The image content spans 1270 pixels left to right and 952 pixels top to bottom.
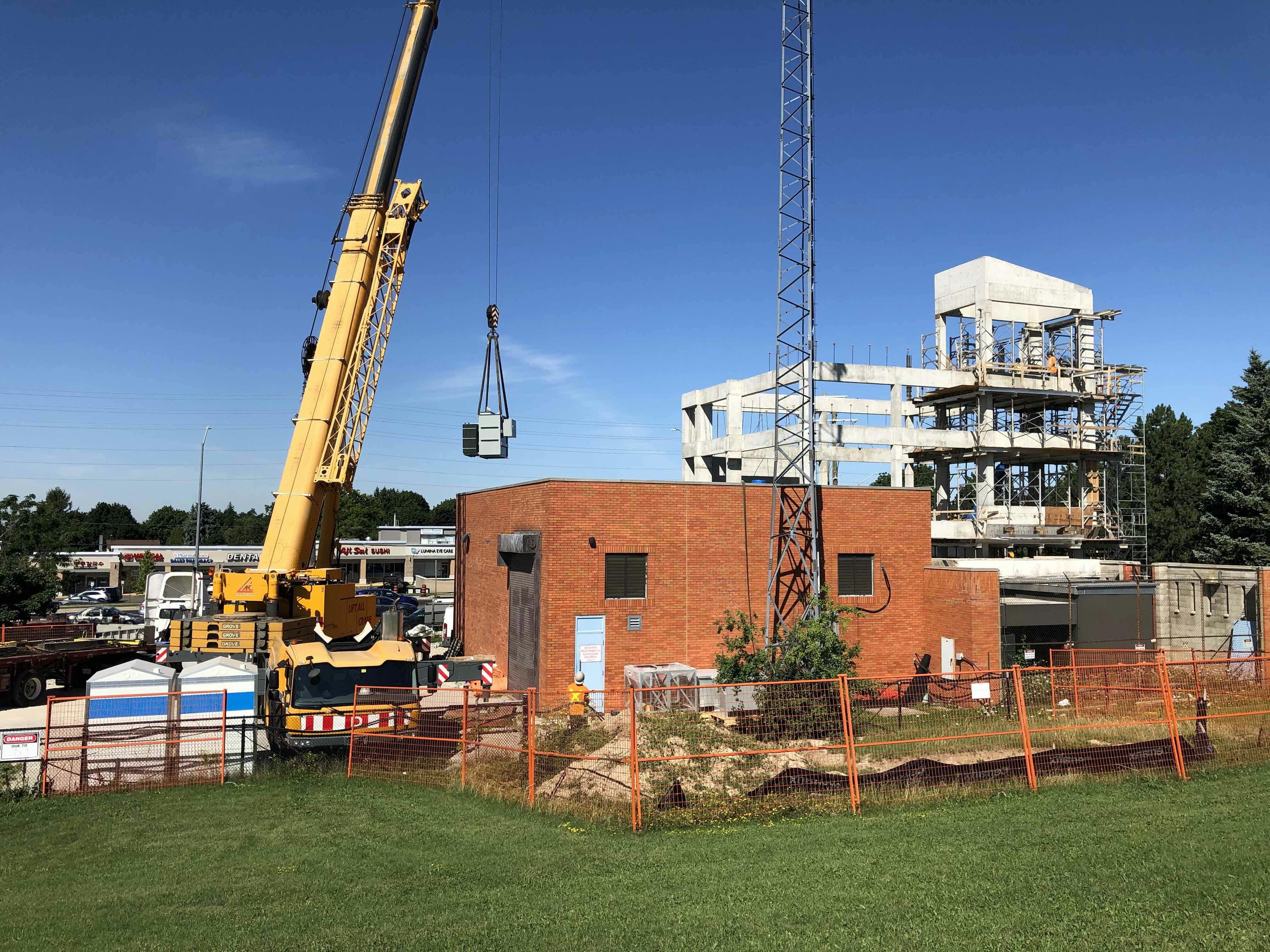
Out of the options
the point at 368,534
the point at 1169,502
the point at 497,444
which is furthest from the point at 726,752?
the point at 368,534

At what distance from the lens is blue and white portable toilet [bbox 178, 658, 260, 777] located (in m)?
14.5

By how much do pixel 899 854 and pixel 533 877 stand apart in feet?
13.4

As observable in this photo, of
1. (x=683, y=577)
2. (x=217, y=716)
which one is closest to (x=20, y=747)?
(x=217, y=716)

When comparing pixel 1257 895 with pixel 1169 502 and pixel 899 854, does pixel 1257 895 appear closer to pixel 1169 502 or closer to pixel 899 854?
pixel 899 854

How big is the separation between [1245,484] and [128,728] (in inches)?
1774

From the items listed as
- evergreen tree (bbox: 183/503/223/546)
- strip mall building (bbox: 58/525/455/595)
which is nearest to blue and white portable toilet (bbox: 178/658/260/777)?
strip mall building (bbox: 58/525/455/595)

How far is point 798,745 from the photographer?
1253cm

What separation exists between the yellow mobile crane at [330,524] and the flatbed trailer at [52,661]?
776cm

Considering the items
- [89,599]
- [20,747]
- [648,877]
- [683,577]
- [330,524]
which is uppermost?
[330,524]

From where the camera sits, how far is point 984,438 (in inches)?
1320

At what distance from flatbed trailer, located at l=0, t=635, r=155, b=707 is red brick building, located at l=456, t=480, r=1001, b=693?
38.1 ft

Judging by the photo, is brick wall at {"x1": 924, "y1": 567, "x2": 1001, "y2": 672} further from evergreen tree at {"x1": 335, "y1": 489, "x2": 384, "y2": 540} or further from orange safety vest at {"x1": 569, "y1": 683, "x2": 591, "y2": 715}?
evergreen tree at {"x1": 335, "y1": 489, "x2": 384, "y2": 540}

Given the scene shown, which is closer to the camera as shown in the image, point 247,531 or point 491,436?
point 491,436

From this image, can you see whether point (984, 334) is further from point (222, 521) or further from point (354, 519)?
point (222, 521)
